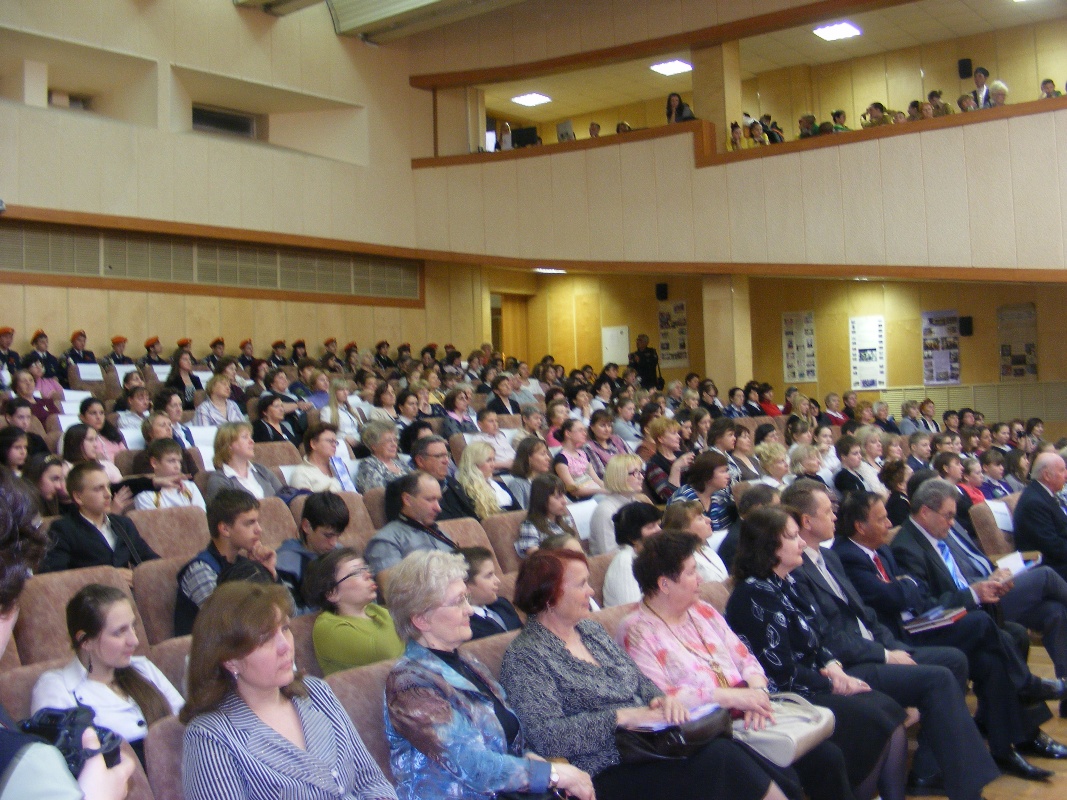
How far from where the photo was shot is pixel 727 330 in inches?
374

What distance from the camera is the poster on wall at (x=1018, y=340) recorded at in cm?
1007

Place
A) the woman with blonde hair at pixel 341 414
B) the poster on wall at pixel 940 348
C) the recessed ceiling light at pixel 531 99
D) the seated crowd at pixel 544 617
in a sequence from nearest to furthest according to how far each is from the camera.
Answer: the seated crowd at pixel 544 617, the woman with blonde hair at pixel 341 414, the poster on wall at pixel 940 348, the recessed ceiling light at pixel 531 99

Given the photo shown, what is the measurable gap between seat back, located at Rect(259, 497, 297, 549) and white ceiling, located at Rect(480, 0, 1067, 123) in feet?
24.6

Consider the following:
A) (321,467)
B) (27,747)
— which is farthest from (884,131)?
(27,747)

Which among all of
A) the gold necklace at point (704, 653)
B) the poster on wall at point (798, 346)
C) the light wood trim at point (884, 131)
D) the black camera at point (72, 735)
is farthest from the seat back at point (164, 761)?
the poster on wall at point (798, 346)

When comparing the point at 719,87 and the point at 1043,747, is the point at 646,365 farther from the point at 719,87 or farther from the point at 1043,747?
the point at 1043,747

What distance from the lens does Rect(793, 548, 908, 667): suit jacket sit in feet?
9.70

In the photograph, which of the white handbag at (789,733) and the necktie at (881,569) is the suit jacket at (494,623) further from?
the necktie at (881,569)

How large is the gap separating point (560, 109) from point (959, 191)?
222 inches

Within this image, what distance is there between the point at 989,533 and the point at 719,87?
5980 millimetres

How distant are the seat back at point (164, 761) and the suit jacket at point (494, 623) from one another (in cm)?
105

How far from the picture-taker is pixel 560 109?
12.3 metres

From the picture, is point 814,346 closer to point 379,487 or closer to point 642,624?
point 379,487

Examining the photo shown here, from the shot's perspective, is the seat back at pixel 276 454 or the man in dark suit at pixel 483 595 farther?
the seat back at pixel 276 454
